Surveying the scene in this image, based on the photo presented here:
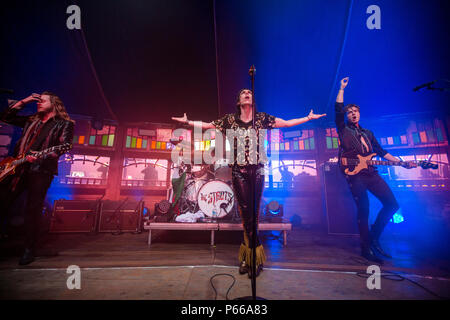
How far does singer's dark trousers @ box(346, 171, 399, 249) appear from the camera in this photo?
2508 millimetres

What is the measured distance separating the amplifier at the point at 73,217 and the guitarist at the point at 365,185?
5.37 meters

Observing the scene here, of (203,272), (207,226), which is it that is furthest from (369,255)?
(207,226)

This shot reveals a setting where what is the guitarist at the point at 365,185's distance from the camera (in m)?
2.51

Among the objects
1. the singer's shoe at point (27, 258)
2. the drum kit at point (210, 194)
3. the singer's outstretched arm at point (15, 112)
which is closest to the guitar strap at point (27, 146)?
the singer's outstretched arm at point (15, 112)

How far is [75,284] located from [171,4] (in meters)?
3.90

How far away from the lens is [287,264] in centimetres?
216

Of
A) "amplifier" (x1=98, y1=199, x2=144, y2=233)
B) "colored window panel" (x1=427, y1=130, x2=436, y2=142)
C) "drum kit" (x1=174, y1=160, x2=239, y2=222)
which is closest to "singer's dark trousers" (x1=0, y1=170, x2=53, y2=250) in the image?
"amplifier" (x1=98, y1=199, x2=144, y2=233)

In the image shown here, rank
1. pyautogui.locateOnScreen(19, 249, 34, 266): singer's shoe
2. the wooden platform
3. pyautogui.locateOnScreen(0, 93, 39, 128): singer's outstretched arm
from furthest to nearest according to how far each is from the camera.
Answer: the wooden platform < pyautogui.locateOnScreen(0, 93, 39, 128): singer's outstretched arm < pyautogui.locateOnScreen(19, 249, 34, 266): singer's shoe

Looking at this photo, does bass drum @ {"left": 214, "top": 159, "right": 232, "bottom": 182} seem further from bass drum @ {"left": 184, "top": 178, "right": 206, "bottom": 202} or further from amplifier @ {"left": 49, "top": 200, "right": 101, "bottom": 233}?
amplifier @ {"left": 49, "top": 200, "right": 101, "bottom": 233}

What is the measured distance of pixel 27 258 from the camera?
214 cm

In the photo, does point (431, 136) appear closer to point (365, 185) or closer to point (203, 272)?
point (365, 185)
